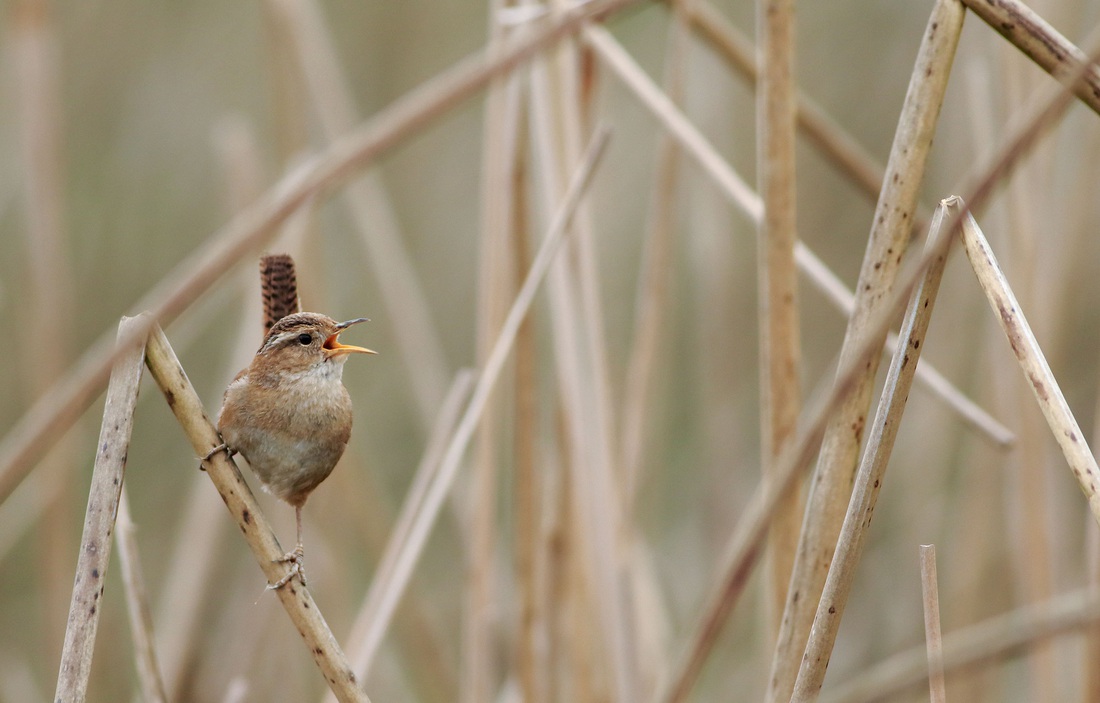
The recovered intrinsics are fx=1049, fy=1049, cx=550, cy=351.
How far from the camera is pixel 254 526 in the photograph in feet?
4.22

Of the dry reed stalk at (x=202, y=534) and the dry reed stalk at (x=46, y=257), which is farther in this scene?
the dry reed stalk at (x=202, y=534)

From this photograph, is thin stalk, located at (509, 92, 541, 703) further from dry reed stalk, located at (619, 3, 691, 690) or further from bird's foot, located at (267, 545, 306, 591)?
bird's foot, located at (267, 545, 306, 591)

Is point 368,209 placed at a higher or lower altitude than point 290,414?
higher

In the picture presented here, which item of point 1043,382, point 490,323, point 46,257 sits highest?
point 46,257

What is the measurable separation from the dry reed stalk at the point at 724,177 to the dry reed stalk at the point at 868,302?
0.49 metres

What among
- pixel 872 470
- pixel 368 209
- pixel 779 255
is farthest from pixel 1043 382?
pixel 368 209

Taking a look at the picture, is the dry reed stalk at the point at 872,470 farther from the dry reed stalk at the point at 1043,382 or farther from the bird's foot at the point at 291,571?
the bird's foot at the point at 291,571

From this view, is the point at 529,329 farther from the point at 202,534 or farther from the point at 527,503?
the point at 202,534

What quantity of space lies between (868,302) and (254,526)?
817 mm

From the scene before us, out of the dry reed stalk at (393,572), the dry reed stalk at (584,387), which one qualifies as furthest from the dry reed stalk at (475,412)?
the dry reed stalk at (584,387)

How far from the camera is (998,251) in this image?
100 inches

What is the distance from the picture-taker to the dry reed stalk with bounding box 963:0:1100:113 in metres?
1.17

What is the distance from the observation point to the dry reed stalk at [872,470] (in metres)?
1.14

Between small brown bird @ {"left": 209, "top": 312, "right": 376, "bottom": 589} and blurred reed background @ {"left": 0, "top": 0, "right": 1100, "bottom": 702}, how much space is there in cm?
35
